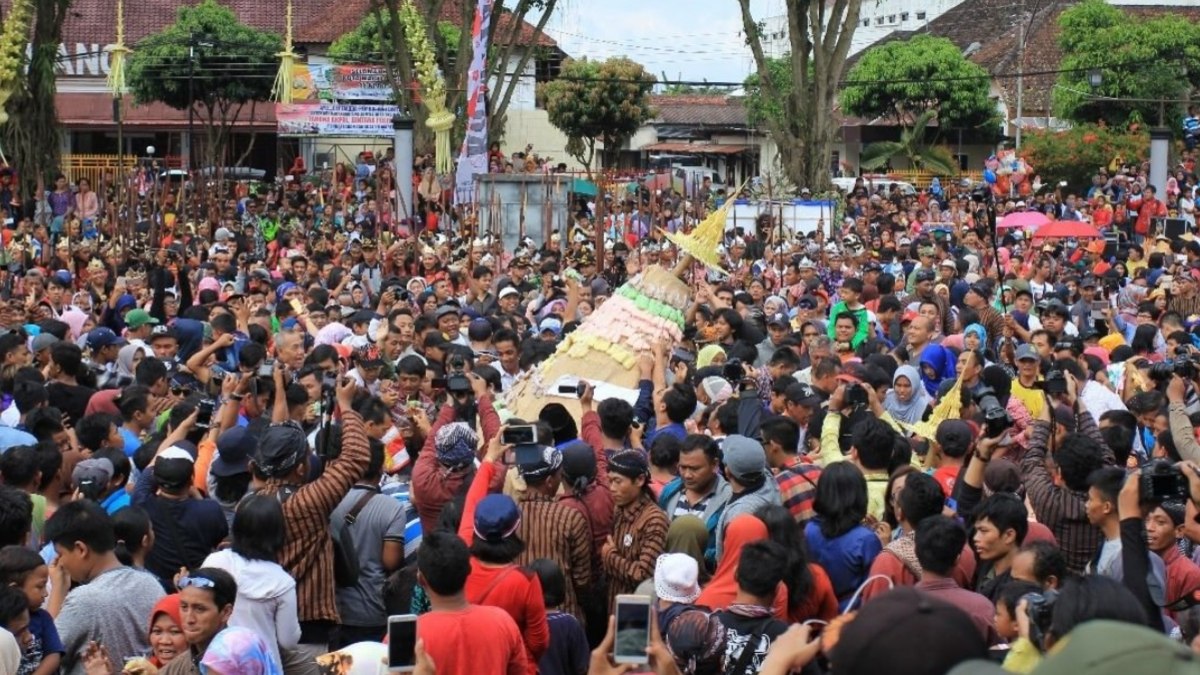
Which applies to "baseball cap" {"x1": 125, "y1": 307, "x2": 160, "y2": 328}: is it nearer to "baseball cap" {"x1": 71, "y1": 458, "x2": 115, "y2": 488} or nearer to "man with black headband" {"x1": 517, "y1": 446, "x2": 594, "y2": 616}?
"baseball cap" {"x1": 71, "y1": 458, "x2": 115, "y2": 488}

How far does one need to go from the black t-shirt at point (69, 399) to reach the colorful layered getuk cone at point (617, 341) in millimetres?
2406

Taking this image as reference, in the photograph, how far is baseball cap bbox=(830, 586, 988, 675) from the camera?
116 inches

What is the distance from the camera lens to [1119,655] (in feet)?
8.50

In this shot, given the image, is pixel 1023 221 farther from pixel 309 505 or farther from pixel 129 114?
pixel 129 114

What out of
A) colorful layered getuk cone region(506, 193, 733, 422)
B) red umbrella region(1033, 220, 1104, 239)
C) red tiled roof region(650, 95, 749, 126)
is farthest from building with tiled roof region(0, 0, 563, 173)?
colorful layered getuk cone region(506, 193, 733, 422)

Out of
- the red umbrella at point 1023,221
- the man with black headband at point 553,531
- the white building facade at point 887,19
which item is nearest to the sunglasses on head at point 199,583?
the man with black headband at point 553,531

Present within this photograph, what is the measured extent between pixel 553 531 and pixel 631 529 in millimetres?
357

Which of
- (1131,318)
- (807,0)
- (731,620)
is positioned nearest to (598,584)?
(731,620)

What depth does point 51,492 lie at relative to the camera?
749cm

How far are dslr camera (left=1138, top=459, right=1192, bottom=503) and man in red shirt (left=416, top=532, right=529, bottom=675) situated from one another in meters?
2.17

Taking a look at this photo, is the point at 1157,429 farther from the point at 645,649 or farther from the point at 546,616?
the point at 645,649

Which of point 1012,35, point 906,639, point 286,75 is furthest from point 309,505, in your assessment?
point 1012,35

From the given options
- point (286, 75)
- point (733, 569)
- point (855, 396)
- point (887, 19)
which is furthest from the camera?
point (887, 19)

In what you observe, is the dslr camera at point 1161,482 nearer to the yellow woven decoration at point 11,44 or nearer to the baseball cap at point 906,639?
the baseball cap at point 906,639
